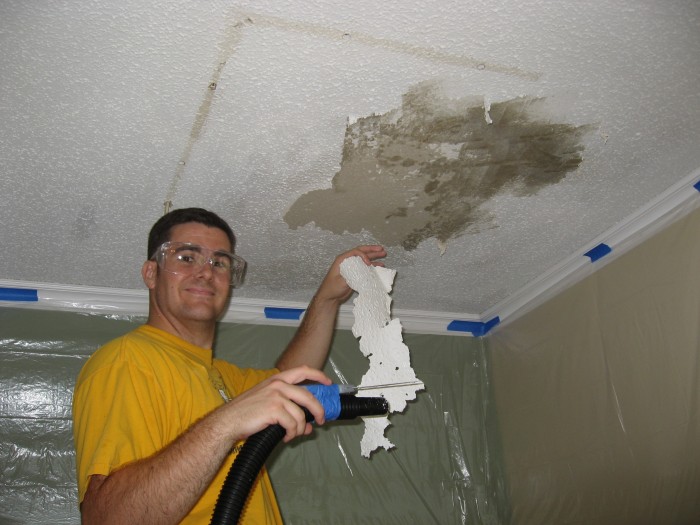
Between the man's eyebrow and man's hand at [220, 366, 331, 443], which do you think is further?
the man's eyebrow

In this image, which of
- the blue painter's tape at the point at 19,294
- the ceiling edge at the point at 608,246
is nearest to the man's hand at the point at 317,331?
the ceiling edge at the point at 608,246

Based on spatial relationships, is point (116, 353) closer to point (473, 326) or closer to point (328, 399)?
point (328, 399)

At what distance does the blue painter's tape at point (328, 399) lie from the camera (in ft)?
3.98

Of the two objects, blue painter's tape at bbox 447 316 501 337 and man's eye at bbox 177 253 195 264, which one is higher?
man's eye at bbox 177 253 195 264

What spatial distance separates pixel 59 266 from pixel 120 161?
817mm

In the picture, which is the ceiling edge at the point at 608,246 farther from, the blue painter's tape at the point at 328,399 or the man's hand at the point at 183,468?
the man's hand at the point at 183,468

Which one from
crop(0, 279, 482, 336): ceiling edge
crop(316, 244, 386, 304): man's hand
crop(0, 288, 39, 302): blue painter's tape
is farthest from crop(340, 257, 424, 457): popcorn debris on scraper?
crop(0, 288, 39, 302): blue painter's tape

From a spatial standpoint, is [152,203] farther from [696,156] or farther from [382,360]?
[696,156]

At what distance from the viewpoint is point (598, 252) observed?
6.89ft

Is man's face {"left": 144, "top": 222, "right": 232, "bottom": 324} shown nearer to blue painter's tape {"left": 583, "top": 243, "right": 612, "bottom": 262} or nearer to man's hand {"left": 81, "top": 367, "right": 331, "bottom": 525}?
man's hand {"left": 81, "top": 367, "right": 331, "bottom": 525}

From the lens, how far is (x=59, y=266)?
2141 millimetres

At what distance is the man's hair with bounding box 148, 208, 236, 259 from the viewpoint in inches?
68.8

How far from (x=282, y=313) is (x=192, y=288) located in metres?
0.84

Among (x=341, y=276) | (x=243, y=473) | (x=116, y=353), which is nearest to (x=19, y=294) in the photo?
(x=116, y=353)
